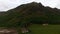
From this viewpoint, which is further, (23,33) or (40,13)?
(40,13)

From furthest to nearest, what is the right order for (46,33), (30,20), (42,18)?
1. (42,18)
2. (30,20)
3. (46,33)

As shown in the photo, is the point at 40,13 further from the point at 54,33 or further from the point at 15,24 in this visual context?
the point at 54,33

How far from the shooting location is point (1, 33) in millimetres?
39906

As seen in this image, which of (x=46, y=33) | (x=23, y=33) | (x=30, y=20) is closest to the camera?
(x=46, y=33)

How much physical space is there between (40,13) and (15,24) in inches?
655

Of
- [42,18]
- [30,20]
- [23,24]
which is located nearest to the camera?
[23,24]

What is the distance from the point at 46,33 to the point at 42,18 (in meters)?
28.0

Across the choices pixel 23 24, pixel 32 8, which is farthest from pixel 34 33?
pixel 32 8

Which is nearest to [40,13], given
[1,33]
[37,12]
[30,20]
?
[37,12]

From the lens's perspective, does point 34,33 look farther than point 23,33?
No

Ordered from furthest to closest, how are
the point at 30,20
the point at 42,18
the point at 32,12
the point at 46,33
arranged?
the point at 32,12, the point at 42,18, the point at 30,20, the point at 46,33

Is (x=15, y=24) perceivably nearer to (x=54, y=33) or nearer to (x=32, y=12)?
(x=32, y=12)

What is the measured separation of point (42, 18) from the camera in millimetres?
63219

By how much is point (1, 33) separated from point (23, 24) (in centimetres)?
1338
